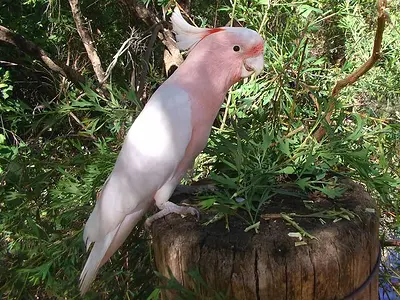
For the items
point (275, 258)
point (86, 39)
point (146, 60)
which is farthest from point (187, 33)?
point (86, 39)

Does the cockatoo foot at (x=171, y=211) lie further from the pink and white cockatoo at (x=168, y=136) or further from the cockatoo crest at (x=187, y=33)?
the cockatoo crest at (x=187, y=33)

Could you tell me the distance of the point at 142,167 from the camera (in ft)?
2.86

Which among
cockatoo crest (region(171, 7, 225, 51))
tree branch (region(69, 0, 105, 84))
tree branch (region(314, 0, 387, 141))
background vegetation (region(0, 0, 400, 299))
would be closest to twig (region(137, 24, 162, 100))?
background vegetation (region(0, 0, 400, 299))

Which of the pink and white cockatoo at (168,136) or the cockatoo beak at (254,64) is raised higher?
the cockatoo beak at (254,64)

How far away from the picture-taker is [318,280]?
0.67m

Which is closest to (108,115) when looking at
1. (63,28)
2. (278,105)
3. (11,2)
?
(278,105)

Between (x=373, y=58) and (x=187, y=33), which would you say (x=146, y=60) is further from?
(x=373, y=58)

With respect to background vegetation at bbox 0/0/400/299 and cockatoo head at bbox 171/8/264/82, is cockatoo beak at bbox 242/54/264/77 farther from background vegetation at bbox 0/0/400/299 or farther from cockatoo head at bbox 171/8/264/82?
background vegetation at bbox 0/0/400/299

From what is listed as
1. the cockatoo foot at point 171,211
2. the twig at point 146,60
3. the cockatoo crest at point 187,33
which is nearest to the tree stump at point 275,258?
the cockatoo foot at point 171,211

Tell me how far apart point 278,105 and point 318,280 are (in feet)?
1.99

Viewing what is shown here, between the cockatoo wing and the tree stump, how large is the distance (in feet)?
0.43

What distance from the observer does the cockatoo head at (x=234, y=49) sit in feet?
2.96

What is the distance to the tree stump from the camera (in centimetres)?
66

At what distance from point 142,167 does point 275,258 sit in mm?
339
